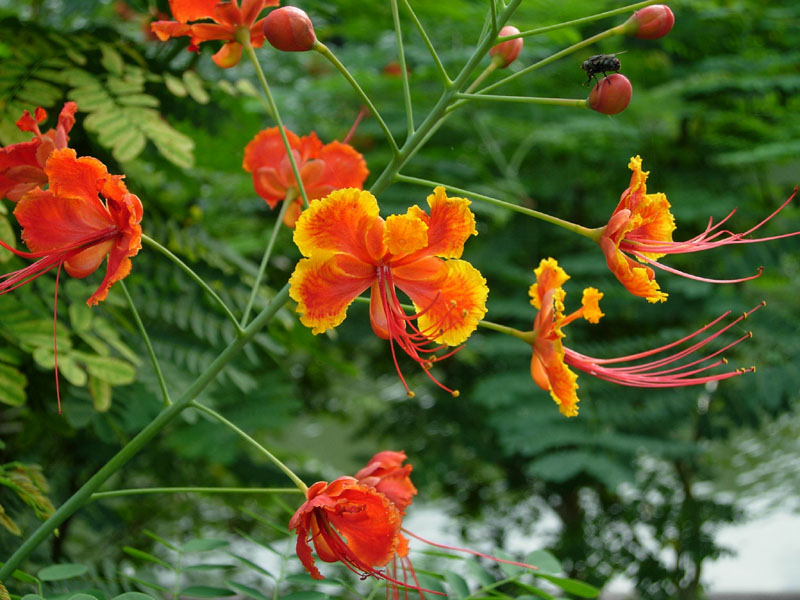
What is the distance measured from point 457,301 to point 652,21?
18.3 inches

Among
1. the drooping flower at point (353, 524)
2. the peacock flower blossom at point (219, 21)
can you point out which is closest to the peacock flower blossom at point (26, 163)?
the peacock flower blossom at point (219, 21)

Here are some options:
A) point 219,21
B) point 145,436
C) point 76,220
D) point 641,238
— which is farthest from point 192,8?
point 641,238

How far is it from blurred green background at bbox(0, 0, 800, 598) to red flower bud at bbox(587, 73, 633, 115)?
1121 millimetres

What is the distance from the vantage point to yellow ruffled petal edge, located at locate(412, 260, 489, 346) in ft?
3.53

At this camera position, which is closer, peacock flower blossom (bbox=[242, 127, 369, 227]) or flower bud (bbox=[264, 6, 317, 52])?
flower bud (bbox=[264, 6, 317, 52])

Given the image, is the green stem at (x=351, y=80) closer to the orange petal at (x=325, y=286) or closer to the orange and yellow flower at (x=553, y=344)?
the orange petal at (x=325, y=286)

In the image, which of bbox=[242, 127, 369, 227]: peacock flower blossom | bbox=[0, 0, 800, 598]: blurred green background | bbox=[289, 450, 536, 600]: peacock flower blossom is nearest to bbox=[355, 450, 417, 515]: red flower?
bbox=[289, 450, 536, 600]: peacock flower blossom

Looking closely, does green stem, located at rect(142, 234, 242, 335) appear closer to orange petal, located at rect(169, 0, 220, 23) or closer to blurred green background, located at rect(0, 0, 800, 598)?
orange petal, located at rect(169, 0, 220, 23)

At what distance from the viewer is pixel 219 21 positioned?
1.29 m

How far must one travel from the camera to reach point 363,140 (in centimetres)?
332

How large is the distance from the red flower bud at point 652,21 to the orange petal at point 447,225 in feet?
1.11

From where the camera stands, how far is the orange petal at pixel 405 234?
3.44 feet

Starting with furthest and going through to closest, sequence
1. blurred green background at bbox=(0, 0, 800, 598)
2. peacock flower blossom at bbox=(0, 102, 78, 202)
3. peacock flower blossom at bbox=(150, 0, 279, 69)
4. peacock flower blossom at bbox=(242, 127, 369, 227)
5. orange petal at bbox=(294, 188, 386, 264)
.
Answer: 1. blurred green background at bbox=(0, 0, 800, 598)
2. peacock flower blossom at bbox=(242, 127, 369, 227)
3. peacock flower blossom at bbox=(150, 0, 279, 69)
4. peacock flower blossom at bbox=(0, 102, 78, 202)
5. orange petal at bbox=(294, 188, 386, 264)

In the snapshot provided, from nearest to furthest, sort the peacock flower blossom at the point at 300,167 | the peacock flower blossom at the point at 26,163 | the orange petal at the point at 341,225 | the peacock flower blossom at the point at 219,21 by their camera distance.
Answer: the orange petal at the point at 341,225 → the peacock flower blossom at the point at 26,163 → the peacock flower blossom at the point at 219,21 → the peacock flower blossom at the point at 300,167
